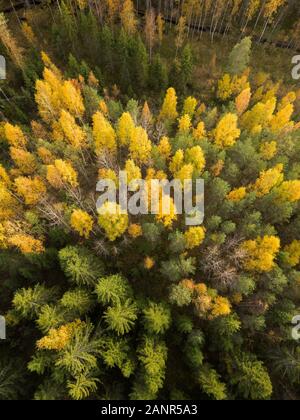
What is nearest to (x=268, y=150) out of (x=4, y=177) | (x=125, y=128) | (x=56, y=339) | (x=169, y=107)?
(x=169, y=107)

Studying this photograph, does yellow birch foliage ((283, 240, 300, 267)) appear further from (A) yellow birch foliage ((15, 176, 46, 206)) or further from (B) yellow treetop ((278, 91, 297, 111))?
(A) yellow birch foliage ((15, 176, 46, 206))

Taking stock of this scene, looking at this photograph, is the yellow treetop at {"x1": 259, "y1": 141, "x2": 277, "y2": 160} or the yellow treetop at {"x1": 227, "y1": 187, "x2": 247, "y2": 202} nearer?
the yellow treetop at {"x1": 227, "y1": 187, "x2": 247, "y2": 202}

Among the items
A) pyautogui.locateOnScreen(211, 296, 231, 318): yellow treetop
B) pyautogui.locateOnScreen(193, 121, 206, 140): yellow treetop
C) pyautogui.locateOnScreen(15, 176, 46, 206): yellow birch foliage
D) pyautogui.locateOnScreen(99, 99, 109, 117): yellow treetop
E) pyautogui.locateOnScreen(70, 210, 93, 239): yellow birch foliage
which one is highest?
pyautogui.locateOnScreen(99, 99, 109, 117): yellow treetop

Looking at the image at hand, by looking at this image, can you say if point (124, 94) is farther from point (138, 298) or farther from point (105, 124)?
point (138, 298)

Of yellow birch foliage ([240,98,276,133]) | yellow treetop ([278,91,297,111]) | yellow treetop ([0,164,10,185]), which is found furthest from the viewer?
yellow treetop ([278,91,297,111])

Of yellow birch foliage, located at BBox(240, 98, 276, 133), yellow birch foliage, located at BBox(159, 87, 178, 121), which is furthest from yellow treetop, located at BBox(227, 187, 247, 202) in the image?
yellow birch foliage, located at BBox(159, 87, 178, 121)
